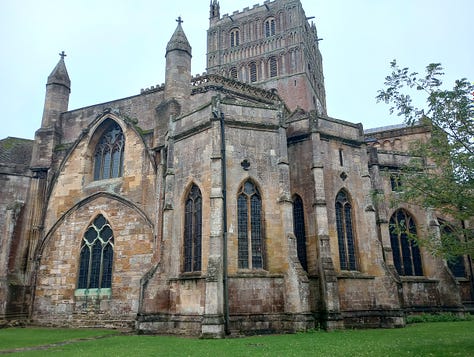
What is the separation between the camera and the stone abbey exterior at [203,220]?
51.2 ft

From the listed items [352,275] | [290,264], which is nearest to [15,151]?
[290,264]

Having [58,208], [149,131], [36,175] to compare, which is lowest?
[58,208]

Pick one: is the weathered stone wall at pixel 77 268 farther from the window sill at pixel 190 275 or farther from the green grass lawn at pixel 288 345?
the green grass lawn at pixel 288 345

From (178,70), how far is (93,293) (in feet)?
40.6

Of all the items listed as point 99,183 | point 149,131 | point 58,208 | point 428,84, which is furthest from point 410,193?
point 58,208

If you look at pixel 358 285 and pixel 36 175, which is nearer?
pixel 358 285

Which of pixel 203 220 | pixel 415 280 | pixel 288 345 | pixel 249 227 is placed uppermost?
pixel 203 220

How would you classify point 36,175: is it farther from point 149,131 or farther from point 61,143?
point 149,131

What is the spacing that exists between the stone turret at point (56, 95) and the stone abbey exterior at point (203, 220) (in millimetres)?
86

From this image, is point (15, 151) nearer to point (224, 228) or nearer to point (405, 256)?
point (224, 228)

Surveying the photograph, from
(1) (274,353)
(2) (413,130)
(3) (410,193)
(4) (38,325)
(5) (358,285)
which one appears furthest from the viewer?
(2) (413,130)

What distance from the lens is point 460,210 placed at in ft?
35.1

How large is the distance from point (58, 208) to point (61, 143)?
4241 mm

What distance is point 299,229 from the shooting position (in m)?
18.3
